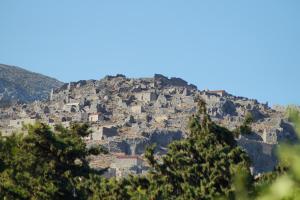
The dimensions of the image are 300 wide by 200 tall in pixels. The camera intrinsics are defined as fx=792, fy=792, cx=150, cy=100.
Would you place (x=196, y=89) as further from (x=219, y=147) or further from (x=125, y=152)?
(x=219, y=147)

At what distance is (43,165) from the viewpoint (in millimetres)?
21766

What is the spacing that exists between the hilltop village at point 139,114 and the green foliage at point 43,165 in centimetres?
6712

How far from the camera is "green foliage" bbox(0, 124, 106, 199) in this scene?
2006cm

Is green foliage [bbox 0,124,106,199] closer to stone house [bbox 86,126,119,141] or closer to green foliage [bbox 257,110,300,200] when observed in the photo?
green foliage [bbox 257,110,300,200]

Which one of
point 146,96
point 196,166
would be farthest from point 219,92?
point 196,166

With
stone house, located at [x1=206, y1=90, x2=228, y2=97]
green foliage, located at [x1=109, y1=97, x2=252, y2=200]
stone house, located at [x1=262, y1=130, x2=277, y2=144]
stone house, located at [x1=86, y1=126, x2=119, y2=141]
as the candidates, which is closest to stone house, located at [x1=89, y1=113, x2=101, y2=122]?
stone house, located at [x1=86, y1=126, x2=119, y2=141]

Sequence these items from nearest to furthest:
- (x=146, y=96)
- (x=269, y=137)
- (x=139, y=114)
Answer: (x=269, y=137) → (x=139, y=114) → (x=146, y=96)

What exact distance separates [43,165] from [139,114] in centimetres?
10899

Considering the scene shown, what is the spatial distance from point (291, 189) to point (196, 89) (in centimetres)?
15253

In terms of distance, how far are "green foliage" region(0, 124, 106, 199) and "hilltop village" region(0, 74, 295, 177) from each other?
67.1m

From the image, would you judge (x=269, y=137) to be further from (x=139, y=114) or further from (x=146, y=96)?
(x=146, y=96)

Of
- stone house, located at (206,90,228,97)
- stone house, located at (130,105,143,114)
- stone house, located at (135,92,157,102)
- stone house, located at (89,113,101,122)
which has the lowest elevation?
stone house, located at (89,113,101,122)

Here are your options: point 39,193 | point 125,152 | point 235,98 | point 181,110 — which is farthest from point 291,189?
point 235,98

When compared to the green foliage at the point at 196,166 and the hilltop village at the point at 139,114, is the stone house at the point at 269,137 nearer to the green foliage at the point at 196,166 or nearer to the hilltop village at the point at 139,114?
the hilltop village at the point at 139,114
